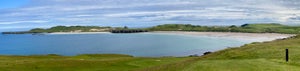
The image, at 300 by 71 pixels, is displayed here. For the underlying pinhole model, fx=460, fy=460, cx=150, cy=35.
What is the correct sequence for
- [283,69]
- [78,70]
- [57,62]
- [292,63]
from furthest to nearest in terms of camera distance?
1. [57,62]
2. [78,70]
3. [292,63]
4. [283,69]

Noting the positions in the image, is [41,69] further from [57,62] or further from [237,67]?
[237,67]

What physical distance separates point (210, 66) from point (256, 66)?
3543mm

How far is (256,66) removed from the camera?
3566cm

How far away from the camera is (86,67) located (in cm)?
6097

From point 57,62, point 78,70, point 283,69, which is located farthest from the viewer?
point 57,62

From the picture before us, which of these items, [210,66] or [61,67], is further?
[61,67]

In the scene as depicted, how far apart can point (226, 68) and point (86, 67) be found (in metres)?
29.6

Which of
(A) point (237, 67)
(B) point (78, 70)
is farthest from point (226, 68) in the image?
(B) point (78, 70)

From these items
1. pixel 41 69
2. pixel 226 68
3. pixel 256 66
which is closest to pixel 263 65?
pixel 256 66

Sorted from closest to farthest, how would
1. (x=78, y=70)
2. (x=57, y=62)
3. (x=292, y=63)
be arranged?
→ (x=292, y=63) → (x=78, y=70) → (x=57, y=62)

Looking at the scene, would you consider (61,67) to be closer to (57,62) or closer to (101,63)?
(57,62)

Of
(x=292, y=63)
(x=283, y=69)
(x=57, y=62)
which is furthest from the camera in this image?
(x=57, y=62)

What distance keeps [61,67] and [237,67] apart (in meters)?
30.6

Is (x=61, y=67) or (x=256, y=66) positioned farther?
(x=61, y=67)
